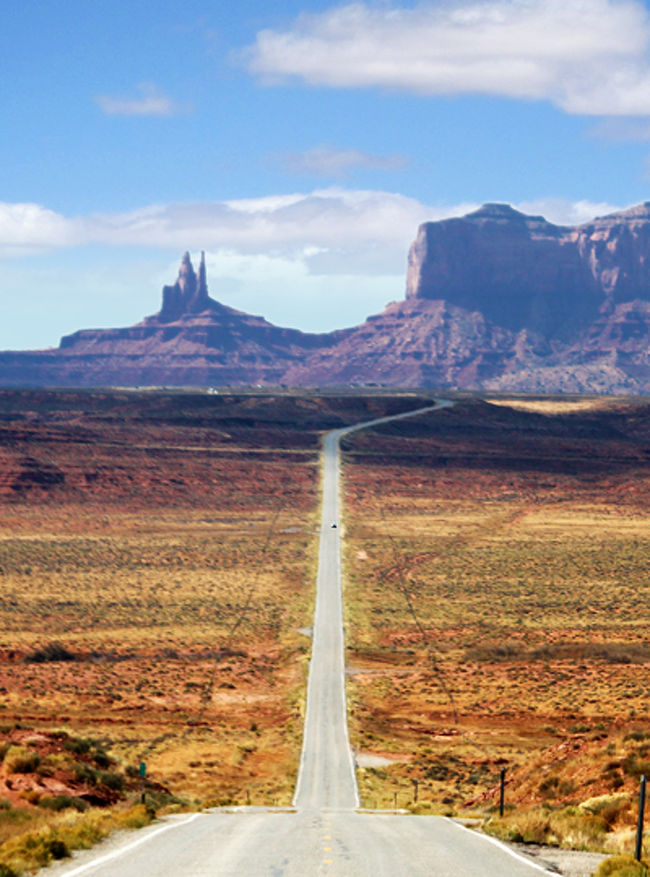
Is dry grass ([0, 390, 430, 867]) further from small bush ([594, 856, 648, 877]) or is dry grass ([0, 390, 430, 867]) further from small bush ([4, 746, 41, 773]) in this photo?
small bush ([594, 856, 648, 877])

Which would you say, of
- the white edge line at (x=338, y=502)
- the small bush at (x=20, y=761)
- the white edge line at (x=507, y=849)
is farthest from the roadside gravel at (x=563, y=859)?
the small bush at (x=20, y=761)

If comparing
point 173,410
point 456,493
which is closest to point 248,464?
point 456,493

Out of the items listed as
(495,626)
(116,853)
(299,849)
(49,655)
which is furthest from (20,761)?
(495,626)

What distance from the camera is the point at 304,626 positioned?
55781 millimetres

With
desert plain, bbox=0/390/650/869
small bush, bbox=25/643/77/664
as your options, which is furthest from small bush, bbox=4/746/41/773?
small bush, bbox=25/643/77/664

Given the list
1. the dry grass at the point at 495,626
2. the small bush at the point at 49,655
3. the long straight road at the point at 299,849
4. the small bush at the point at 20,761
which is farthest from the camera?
the small bush at the point at 49,655

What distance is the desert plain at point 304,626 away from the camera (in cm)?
2717

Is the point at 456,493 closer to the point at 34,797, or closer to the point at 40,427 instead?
the point at 40,427

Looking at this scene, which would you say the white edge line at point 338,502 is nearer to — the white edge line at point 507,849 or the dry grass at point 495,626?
the dry grass at point 495,626

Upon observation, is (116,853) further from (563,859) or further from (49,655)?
(49,655)

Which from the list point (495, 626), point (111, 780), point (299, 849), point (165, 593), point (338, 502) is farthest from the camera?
point (338, 502)

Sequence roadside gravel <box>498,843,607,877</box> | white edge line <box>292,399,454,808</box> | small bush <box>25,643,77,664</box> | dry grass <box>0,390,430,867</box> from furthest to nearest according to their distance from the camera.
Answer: small bush <box>25,643,77,664</box> < dry grass <box>0,390,430,867</box> < white edge line <box>292,399,454,808</box> < roadside gravel <box>498,843,607,877</box>

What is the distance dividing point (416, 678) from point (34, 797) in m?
26.2

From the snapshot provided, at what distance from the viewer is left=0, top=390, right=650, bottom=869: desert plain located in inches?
1070
